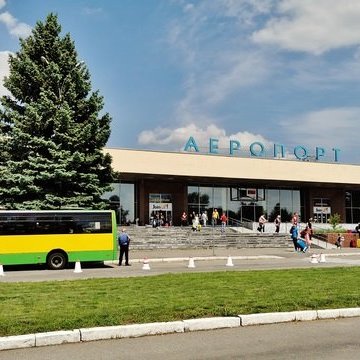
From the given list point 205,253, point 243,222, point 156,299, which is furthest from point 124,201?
point 156,299

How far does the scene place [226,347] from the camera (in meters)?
7.17

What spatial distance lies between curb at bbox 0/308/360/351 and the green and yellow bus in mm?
15073

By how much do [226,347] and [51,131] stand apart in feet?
80.5

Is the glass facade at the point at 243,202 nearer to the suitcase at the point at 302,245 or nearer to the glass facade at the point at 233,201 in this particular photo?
the glass facade at the point at 233,201

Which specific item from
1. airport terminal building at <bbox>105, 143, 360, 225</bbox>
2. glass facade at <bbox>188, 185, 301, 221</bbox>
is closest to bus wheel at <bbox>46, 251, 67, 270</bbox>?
airport terminal building at <bbox>105, 143, 360, 225</bbox>

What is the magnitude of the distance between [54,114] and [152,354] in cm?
2395

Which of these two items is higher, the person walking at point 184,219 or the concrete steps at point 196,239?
the person walking at point 184,219

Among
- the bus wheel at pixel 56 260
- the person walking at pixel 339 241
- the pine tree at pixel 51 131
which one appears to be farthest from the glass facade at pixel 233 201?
the bus wheel at pixel 56 260

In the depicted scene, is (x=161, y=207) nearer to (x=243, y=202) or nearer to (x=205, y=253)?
(x=243, y=202)

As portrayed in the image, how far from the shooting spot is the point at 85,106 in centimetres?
3042

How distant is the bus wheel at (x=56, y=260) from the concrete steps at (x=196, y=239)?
1036 cm

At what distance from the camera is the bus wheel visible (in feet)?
73.2

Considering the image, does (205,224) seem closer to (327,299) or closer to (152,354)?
(327,299)

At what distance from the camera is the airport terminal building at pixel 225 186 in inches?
1734
